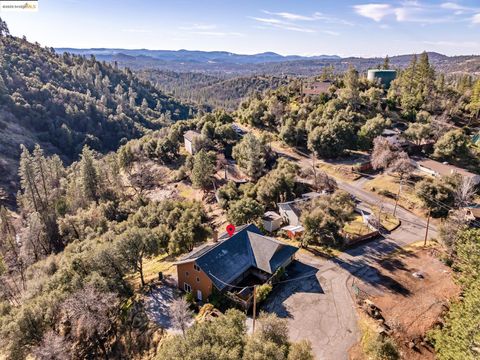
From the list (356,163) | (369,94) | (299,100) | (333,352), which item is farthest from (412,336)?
(299,100)

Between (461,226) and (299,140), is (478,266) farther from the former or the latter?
(299,140)

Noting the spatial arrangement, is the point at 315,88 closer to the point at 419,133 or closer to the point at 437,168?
the point at 419,133

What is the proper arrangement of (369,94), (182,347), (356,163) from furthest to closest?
(369,94) → (356,163) → (182,347)

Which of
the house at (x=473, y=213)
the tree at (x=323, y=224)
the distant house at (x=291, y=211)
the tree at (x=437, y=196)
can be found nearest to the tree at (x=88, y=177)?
the distant house at (x=291, y=211)

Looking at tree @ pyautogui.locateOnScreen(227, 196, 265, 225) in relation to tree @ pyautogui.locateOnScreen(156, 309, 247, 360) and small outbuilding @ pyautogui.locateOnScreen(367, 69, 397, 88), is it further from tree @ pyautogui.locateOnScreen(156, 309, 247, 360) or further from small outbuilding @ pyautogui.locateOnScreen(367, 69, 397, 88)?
small outbuilding @ pyautogui.locateOnScreen(367, 69, 397, 88)

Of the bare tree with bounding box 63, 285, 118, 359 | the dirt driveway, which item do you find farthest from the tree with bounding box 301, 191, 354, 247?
the bare tree with bounding box 63, 285, 118, 359
